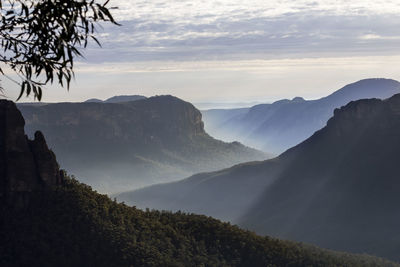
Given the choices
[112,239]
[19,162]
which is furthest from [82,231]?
[19,162]

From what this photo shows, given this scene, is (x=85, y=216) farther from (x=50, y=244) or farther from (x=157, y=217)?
(x=157, y=217)

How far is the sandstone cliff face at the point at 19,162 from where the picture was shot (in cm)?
9738

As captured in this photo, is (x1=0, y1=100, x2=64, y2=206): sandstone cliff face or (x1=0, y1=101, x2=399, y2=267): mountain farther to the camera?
(x1=0, y1=100, x2=64, y2=206): sandstone cliff face

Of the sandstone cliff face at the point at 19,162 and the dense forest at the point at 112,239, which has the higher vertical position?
the sandstone cliff face at the point at 19,162

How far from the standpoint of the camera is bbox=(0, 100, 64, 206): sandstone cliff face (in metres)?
97.4

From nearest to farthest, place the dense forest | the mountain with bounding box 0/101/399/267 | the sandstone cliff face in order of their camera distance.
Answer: the dense forest < the mountain with bounding box 0/101/399/267 < the sandstone cliff face

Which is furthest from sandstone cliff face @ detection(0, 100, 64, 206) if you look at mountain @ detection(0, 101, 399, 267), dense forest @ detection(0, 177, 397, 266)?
dense forest @ detection(0, 177, 397, 266)

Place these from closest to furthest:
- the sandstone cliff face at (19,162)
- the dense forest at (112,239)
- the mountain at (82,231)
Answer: the dense forest at (112,239) < the mountain at (82,231) < the sandstone cliff face at (19,162)

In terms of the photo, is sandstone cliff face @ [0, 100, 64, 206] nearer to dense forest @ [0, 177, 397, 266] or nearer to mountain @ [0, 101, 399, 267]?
mountain @ [0, 101, 399, 267]

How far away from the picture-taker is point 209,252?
339 ft

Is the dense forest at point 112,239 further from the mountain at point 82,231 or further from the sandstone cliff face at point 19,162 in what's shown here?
the sandstone cliff face at point 19,162

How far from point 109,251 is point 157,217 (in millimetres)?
24370

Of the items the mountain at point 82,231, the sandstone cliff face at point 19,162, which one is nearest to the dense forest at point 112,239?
the mountain at point 82,231

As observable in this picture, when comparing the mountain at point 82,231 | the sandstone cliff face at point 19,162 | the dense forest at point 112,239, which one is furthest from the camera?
the sandstone cliff face at point 19,162
